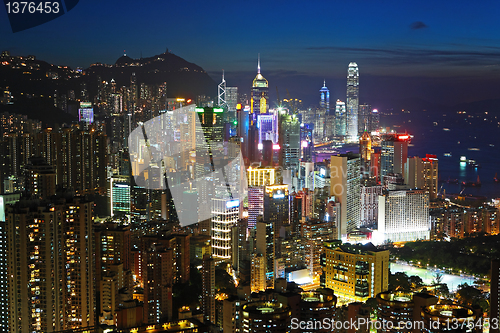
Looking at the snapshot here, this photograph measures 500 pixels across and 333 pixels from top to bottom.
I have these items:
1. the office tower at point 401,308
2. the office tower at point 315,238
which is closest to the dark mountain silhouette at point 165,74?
the office tower at point 315,238

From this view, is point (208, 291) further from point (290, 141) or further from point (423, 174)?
point (290, 141)

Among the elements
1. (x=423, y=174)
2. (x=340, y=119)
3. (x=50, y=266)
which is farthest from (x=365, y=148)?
(x=50, y=266)

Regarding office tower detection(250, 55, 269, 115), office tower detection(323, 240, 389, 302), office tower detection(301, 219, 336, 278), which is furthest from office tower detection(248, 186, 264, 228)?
office tower detection(250, 55, 269, 115)

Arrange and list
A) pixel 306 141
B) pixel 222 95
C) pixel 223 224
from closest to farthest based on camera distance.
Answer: pixel 223 224, pixel 222 95, pixel 306 141

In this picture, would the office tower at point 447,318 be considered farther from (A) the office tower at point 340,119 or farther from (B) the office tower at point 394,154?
(A) the office tower at point 340,119

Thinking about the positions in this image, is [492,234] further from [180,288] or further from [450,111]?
[180,288]

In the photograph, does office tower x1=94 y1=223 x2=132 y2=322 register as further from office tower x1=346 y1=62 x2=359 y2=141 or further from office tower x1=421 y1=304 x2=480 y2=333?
office tower x1=346 y1=62 x2=359 y2=141
